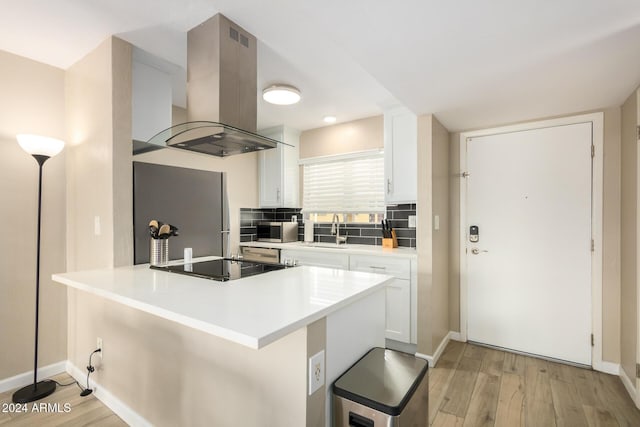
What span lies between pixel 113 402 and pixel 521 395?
272 cm

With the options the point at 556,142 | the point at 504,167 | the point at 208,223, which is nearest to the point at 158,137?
the point at 208,223

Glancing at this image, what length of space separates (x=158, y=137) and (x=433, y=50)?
5.35 feet

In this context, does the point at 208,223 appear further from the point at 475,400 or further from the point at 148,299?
the point at 475,400

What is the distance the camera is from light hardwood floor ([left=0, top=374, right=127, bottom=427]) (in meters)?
1.92

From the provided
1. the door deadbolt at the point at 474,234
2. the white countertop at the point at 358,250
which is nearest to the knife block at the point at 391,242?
the white countertop at the point at 358,250

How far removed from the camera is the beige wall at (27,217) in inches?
88.1

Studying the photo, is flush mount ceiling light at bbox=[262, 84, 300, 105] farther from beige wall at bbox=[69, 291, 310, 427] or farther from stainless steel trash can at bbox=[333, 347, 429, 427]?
stainless steel trash can at bbox=[333, 347, 429, 427]

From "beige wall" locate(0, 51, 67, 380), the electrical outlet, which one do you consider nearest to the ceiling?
"beige wall" locate(0, 51, 67, 380)

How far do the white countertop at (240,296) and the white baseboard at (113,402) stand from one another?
81 cm

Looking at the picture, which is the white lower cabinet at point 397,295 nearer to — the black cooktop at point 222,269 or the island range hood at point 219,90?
the black cooktop at point 222,269

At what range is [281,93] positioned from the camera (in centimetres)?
272

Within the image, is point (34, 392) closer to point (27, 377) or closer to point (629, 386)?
point (27, 377)

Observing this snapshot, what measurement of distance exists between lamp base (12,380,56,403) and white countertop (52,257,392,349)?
3.55 feet

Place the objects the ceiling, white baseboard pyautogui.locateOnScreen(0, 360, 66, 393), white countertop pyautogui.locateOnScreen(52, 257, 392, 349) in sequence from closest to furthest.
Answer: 1. white countertop pyautogui.locateOnScreen(52, 257, 392, 349)
2. the ceiling
3. white baseboard pyautogui.locateOnScreen(0, 360, 66, 393)
